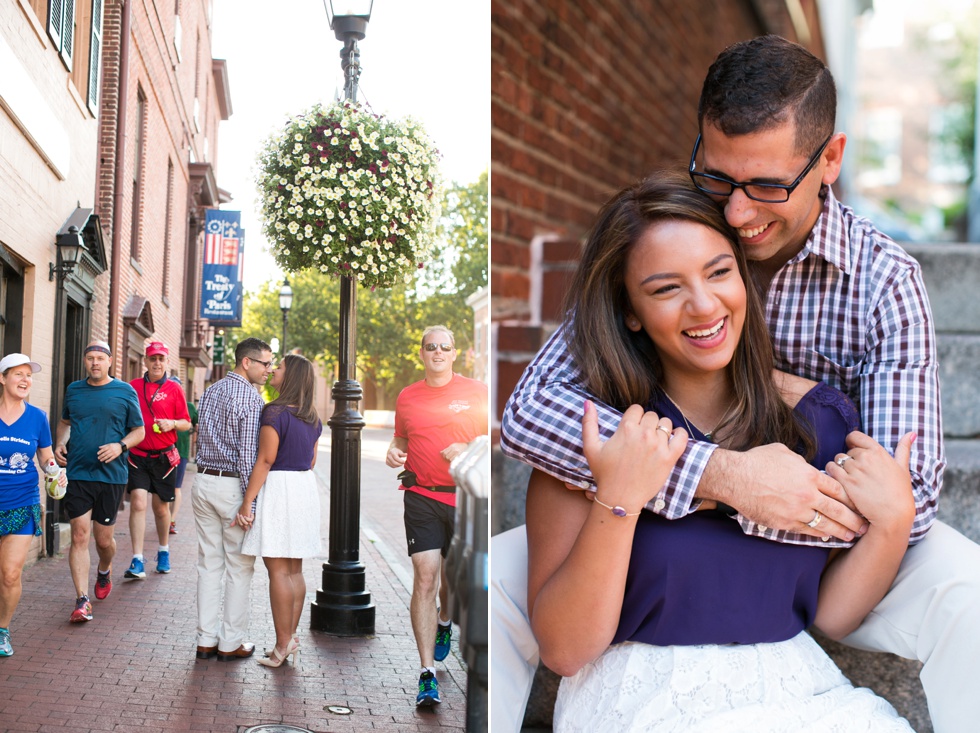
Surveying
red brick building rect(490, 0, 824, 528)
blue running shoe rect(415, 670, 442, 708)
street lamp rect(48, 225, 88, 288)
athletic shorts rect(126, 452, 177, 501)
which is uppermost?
red brick building rect(490, 0, 824, 528)

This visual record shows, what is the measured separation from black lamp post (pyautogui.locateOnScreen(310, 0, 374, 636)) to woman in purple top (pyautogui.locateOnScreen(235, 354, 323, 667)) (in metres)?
0.03

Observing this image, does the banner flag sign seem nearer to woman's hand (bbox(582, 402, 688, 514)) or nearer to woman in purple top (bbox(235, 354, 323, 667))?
woman in purple top (bbox(235, 354, 323, 667))

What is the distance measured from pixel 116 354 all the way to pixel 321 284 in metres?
0.30

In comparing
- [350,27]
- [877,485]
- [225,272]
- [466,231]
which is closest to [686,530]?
[877,485]

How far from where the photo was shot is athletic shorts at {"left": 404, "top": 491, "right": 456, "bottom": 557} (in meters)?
1.43

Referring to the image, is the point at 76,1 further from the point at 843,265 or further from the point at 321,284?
the point at 843,265

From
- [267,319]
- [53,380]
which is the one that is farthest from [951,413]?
[53,380]

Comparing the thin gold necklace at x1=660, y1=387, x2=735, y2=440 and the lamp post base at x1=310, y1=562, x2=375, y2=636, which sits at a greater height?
the thin gold necklace at x1=660, y1=387, x2=735, y2=440

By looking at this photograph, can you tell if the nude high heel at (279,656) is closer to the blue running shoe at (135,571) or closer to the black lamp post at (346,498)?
the black lamp post at (346,498)

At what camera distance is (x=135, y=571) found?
135cm

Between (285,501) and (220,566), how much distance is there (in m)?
0.13

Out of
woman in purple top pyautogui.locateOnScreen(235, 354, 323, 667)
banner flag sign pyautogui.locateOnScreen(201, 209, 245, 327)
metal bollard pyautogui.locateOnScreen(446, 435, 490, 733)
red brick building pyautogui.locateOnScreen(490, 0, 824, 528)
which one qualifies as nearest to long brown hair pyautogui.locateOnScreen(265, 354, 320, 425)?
woman in purple top pyautogui.locateOnScreen(235, 354, 323, 667)

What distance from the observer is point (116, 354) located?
134 cm

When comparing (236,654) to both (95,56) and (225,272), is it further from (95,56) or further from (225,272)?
(95,56)
